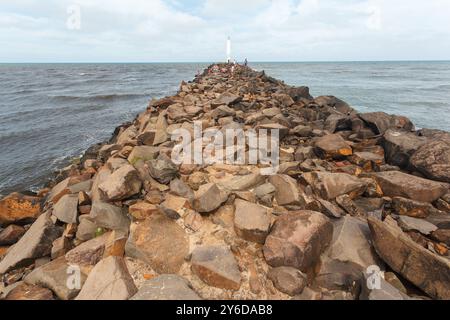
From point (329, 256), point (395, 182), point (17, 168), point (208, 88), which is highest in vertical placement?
point (208, 88)

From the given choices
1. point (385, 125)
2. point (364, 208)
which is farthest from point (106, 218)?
point (385, 125)

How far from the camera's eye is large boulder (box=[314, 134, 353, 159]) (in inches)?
243

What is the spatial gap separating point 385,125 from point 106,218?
7.96 m

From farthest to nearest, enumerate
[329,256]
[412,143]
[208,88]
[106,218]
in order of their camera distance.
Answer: [208,88] → [412,143] → [106,218] → [329,256]

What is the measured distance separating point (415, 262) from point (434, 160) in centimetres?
343

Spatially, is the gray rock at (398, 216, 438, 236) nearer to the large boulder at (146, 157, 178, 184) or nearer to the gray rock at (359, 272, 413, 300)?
the gray rock at (359, 272, 413, 300)

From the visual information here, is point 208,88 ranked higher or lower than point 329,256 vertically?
higher

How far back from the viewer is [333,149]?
6.18 m

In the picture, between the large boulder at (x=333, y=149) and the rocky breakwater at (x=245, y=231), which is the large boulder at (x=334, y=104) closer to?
the rocky breakwater at (x=245, y=231)

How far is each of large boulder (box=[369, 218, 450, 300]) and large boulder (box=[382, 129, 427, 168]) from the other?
3581mm

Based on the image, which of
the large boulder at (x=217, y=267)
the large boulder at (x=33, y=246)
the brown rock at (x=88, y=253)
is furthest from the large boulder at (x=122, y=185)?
the large boulder at (x=217, y=267)
